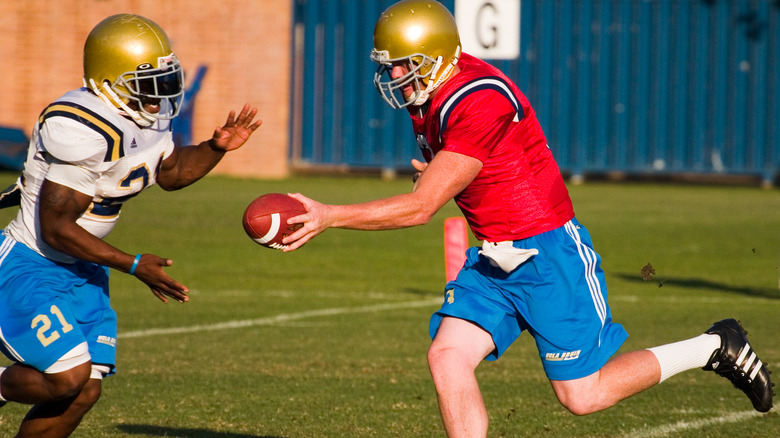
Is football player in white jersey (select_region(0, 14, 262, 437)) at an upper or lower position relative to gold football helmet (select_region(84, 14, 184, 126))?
lower

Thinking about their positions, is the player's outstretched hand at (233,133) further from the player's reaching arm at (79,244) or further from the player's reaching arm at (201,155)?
the player's reaching arm at (79,244)

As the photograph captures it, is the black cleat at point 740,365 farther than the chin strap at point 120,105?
Yes

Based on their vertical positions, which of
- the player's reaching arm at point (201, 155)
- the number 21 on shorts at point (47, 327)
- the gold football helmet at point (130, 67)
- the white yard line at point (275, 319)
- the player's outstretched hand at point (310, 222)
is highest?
the gold football helmet at point (130, 67)

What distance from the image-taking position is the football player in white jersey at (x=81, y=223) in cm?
444

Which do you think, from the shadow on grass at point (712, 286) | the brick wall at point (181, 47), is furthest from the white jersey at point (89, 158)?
the brick wall at point (181, 47)

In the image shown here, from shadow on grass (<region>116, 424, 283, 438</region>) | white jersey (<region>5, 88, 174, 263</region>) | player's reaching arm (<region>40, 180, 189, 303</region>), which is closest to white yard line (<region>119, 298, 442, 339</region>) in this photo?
shadow on grass (<region>116, 424, 283, 438</region>)

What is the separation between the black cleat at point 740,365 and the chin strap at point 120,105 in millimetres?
2597

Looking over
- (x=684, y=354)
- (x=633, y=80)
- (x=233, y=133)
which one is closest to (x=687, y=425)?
(x=684, y=354)

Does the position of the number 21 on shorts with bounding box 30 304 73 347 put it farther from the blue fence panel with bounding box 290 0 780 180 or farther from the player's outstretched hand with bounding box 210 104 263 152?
the blue fence panel with bounding box 290 0 780 180

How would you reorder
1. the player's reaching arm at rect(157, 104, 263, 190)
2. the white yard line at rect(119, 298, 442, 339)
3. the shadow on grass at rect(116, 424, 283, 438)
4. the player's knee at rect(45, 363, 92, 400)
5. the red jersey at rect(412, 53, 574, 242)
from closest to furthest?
the red jersey at rect(412, 53, 574, 242) → the player's knee at rect(45, 363, 92, 400) → the player's reaching arm at rect(157, 104, 263, 190) → the shadow on grass at rect(116, 424, 283, 438) → the white yard line at rect(119, 298, 442, 339)

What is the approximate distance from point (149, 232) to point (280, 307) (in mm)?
5266

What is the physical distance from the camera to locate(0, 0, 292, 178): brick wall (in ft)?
78.7

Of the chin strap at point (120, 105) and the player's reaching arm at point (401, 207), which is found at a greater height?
the chin strap at point (120, 105)

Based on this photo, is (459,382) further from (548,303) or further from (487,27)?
(487,27)
